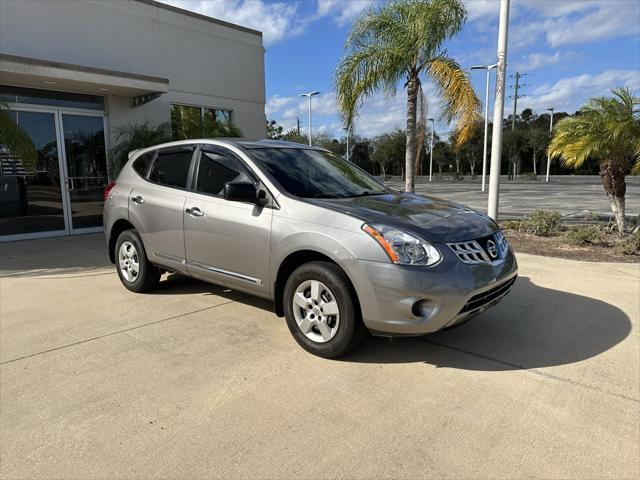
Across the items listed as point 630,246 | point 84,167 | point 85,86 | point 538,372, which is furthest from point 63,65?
point 630,246

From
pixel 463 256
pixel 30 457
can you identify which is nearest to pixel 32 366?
pixel 30 457

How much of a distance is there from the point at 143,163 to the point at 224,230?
6.26 ft

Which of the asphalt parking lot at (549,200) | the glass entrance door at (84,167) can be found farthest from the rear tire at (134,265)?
the asphalt parking lot at (549,200)

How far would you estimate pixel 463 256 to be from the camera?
341 cm

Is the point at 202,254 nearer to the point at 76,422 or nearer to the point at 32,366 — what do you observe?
the point at 32,366

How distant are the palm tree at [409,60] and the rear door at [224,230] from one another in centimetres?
762

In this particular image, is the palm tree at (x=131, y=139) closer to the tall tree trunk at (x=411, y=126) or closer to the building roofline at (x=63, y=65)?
the building roofline at (x=63, y=65)

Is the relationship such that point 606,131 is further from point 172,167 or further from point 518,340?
point 172,167

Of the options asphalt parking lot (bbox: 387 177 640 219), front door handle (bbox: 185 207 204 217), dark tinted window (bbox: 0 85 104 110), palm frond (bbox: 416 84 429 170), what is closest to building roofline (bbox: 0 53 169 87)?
dark tinted window (bbox: 0 85 104 110)

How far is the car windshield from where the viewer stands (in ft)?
13.6

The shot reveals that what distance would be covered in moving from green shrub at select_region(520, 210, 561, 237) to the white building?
26.9 ft

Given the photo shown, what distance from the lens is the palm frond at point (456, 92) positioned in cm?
1084

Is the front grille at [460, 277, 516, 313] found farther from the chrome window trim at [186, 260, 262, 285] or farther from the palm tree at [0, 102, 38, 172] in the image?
the palm tree at [0, 102, 38, 172]

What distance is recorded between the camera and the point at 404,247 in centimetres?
331
